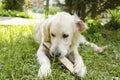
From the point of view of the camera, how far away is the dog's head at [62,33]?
4.07m

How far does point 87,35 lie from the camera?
6516 mm

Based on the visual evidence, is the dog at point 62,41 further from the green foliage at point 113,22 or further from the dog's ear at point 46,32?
the green foliage at point 113,22

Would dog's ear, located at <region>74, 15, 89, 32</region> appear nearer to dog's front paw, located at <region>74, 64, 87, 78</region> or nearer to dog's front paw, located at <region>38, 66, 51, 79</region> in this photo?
dog's front paw, located at <region>74, 64, 87, 78</region>

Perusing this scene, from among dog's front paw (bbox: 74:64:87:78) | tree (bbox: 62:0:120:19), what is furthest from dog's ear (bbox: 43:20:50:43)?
tree (bbox: 62:0:120:19)

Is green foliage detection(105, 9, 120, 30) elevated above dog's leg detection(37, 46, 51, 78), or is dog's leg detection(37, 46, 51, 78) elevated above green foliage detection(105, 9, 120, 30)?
dog's leg detection(37, 46, 51, 78)

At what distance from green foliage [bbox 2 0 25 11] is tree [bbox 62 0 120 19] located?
257 inches

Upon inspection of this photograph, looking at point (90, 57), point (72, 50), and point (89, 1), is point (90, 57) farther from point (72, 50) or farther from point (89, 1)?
point (89, 1)

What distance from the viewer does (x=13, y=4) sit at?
46.5 ft

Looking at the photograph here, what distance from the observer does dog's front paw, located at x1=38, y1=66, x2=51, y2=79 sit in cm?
354

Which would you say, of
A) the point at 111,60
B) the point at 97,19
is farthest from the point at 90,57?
the point at 97,19

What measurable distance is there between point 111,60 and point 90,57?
34 centimetres

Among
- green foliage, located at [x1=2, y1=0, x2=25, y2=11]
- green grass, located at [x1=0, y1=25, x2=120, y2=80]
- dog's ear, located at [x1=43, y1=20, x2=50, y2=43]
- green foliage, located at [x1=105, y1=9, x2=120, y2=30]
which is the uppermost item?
dog's ear, located at [x1=43, y1=20, x2=50, y2=43]

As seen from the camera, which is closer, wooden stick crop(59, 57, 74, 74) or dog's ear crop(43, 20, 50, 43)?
wooden stick crop(59, 57, 74, 74)

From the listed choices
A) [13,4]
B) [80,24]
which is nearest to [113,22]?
[80,24]
